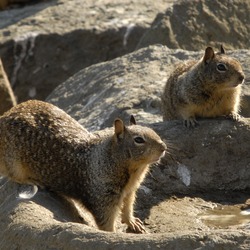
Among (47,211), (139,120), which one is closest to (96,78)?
(139,120)

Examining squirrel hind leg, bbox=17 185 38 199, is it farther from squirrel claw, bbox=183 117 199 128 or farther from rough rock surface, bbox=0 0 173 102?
rough rock surface, bbox=0 0 173 102

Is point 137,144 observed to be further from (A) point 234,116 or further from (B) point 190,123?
(A) point 234,116

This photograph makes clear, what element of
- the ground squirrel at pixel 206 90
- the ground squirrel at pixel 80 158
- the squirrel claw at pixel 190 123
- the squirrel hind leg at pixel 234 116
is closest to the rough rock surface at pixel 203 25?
the ground squirrel at pixel 206 90

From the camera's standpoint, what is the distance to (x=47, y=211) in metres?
9.55

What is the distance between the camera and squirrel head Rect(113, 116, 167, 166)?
993 centimetres

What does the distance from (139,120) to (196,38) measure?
141 inches

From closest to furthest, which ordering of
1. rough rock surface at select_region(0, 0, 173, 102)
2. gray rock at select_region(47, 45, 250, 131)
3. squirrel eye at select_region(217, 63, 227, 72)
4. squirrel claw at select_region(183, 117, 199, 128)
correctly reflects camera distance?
squirrel claw at select_region(183, 117, 199, 128)
squirrel eye at select_region(217, 63, 227, 72)
gray rock at select_region(47, 45, 250, 131)
rough rock surface at select_region(0, 0, 173, 102)

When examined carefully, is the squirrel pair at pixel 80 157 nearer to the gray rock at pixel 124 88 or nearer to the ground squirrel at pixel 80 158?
the ground squirrel at pixel 80 158

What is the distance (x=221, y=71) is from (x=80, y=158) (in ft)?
9.04

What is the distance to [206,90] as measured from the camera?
1240cm

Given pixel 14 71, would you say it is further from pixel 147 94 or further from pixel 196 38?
pixel 147 94

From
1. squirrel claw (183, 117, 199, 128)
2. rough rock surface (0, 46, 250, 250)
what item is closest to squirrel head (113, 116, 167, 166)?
rough rock surface (0, 46, 250, 250)

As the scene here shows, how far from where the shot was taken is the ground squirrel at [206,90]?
12.1m

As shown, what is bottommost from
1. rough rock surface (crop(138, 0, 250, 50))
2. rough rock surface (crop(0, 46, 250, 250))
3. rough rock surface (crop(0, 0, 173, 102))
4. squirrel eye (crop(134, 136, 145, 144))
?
rough rock surface (crop(0, 0, 173, 102))
